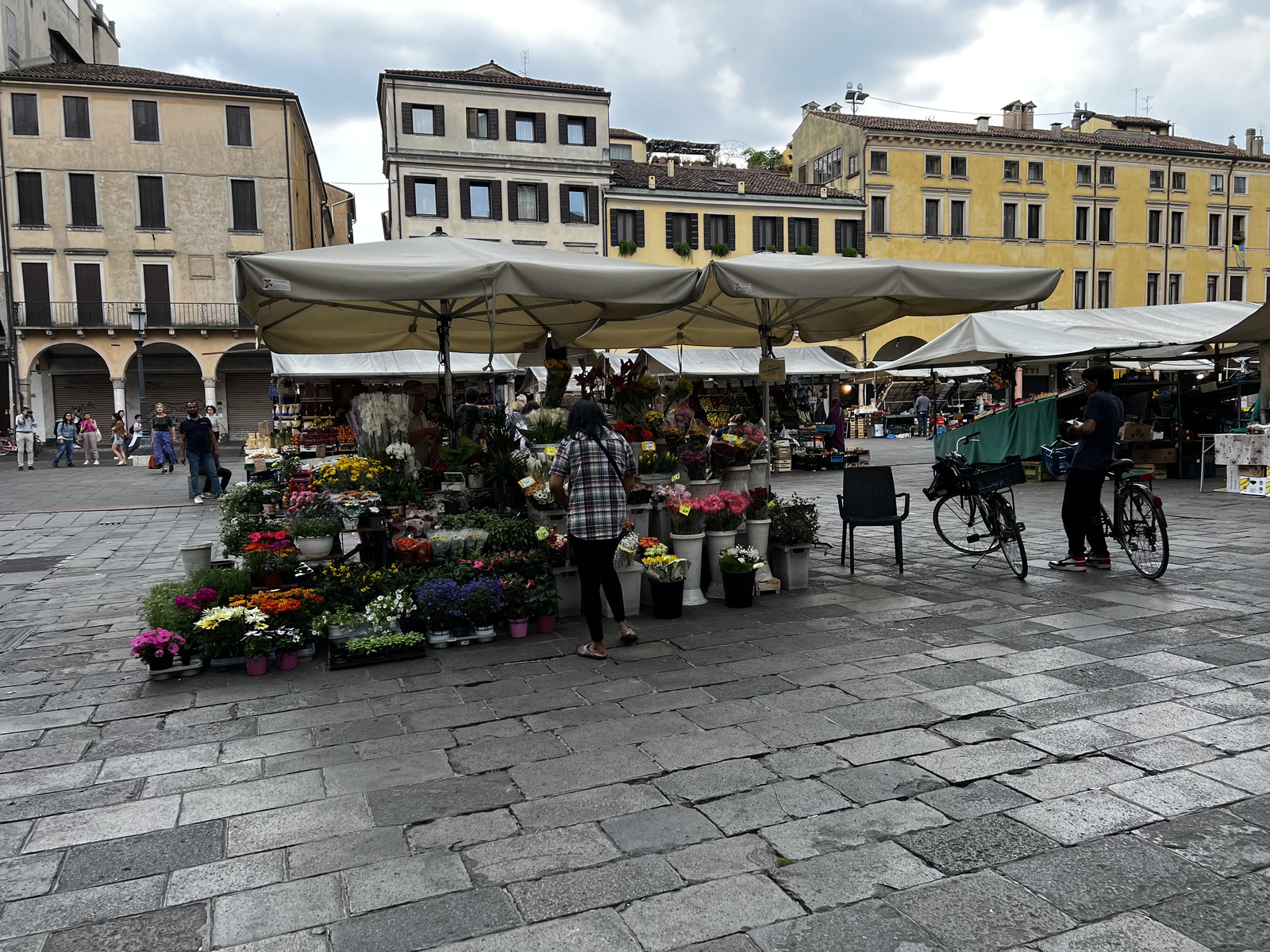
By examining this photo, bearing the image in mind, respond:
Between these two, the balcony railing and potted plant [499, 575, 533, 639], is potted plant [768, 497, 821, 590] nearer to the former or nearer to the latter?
potted plant [499, 575, 533, 639]

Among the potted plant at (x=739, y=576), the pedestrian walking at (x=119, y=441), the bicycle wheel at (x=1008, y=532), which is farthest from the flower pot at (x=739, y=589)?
the pedestrian walking at (x=119, y=441)

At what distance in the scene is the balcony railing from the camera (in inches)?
1197

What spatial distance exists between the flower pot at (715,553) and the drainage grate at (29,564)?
21.1ft

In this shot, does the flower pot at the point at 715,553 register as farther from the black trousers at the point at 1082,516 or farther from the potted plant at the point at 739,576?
the black trousers at the point at 1082,516

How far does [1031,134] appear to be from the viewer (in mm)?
38688

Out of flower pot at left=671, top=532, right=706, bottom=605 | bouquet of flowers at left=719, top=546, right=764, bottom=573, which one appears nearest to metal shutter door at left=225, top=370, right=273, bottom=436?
flower pot at left=671, top=532, right=706, bottom=605

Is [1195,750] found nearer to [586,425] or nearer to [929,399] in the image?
[586,425]

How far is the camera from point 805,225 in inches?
1441

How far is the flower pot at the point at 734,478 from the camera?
6758mm

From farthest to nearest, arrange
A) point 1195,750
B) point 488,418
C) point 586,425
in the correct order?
1. point 488,418
2. point 586,425
3. point 1195,750

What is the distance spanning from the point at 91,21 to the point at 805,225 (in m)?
33.1

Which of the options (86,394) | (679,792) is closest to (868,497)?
(679,792)

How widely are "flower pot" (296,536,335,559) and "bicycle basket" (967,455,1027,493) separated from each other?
202 inches

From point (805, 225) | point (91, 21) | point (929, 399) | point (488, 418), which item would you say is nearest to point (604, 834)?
point (488, 418)
